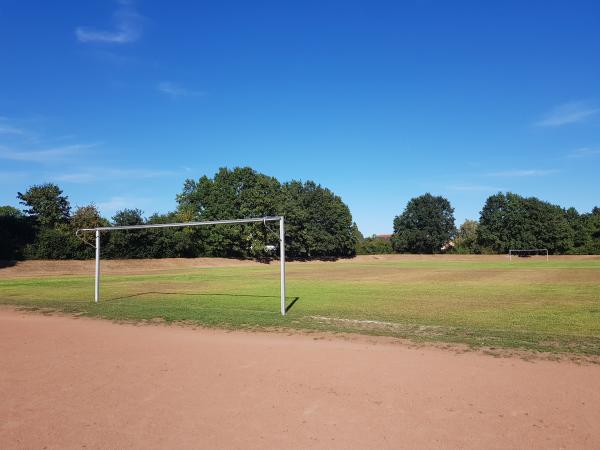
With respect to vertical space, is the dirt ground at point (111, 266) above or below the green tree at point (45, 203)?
below

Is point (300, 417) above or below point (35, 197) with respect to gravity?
below

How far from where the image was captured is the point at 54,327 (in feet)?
41.0

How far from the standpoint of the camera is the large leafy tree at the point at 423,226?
96.1 meters

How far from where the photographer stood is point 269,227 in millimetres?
44281

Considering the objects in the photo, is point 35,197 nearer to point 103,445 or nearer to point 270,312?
point 270,312

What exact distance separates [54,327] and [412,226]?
91803mm

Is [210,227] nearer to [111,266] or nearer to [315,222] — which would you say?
[111,266]

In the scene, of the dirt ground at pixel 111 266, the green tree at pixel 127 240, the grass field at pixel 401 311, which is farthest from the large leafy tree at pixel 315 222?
the grass field at pixel 401 311

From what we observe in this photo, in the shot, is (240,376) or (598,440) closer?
(598,440)

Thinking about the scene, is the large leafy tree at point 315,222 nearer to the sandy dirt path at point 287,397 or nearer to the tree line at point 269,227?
the tree line at point 269,227

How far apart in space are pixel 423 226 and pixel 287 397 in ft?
315

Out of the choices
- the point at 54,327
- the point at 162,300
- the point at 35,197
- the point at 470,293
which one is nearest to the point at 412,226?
the point at 35,197

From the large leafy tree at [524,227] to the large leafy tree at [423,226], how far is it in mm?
9388

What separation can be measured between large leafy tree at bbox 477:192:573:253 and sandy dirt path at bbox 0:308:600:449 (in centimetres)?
8420
